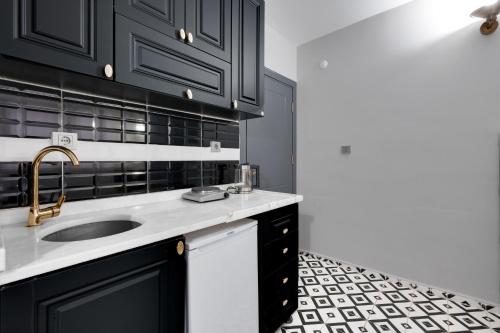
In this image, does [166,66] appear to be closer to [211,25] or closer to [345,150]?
[211,25]

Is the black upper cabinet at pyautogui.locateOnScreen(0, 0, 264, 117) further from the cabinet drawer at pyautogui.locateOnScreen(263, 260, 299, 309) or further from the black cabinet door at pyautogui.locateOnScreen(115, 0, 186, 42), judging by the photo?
the cabinet drawer at pyautogui.locateOnScreen(263, 260, 299, 309)

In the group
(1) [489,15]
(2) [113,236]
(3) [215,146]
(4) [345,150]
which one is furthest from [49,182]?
(1) [489,15]

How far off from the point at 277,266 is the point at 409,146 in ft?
5.52

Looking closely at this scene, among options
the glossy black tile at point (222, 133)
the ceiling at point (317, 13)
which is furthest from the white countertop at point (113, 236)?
the ceiling at point (317, 13)

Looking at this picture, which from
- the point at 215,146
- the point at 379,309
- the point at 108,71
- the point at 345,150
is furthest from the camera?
the point at 345,150

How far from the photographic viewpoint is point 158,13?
1144 millimetres

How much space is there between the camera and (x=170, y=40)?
47.2 inches

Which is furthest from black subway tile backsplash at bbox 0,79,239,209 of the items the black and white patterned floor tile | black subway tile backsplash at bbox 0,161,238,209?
the black and white patterned floor tile

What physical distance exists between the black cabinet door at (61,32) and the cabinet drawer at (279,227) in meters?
1.20

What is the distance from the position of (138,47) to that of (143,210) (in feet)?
2.79

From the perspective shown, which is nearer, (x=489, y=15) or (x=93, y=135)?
(x=93, y=135)

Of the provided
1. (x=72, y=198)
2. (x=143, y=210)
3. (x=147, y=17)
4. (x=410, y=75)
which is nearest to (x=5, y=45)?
(x=147, y=17)

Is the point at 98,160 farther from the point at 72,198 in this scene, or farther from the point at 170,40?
the point at 170,40

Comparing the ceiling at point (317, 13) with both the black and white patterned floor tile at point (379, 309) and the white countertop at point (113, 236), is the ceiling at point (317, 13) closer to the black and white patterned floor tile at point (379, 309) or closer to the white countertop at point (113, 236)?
the white countertop at point (113, 236)
